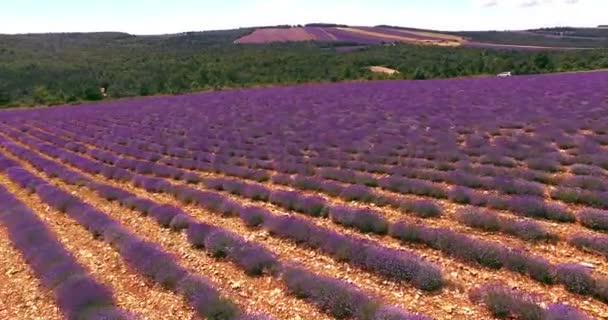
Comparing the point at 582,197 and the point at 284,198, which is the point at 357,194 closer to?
the point at 284,198

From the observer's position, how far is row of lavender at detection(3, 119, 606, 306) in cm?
711

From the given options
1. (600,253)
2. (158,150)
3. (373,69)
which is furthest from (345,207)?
(373,69)

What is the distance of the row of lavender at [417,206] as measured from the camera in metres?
8.72

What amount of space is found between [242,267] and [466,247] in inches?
159

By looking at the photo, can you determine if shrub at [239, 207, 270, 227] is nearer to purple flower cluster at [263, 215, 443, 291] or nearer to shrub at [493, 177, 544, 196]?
purple flower cluster at [263, 215, 443, 291]

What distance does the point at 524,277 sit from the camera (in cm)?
741

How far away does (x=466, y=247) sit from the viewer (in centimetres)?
825

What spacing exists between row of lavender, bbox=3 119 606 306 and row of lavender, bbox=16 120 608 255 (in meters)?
0.08

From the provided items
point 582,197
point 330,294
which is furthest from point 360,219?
point 582,197

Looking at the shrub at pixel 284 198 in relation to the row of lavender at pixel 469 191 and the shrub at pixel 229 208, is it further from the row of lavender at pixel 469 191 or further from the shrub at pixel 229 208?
the row of lavender at pixel 469 191

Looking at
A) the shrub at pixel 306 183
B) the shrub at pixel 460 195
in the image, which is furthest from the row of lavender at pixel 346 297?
the shrub at pixel 460 195

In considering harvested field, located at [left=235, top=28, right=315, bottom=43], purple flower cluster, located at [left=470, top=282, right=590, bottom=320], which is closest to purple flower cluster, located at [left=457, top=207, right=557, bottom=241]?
purple flower cluster, located at [left=470, top=282, right=590, bottom=320]

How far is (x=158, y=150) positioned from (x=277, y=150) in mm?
5720

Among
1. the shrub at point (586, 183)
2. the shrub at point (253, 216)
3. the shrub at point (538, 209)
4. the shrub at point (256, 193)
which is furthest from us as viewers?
the shrub at point (256, 193)
